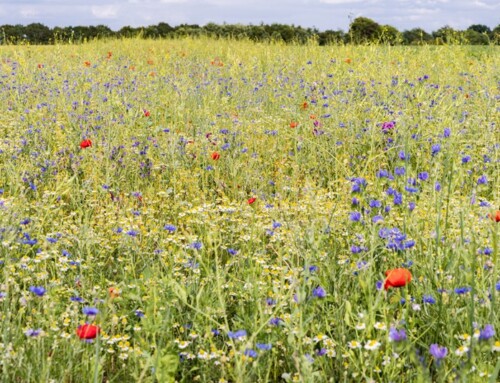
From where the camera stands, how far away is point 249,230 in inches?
118

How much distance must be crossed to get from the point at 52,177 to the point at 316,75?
458 cm

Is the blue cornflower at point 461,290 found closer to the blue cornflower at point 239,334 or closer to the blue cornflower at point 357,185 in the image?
the blue cornflower at point 357,185

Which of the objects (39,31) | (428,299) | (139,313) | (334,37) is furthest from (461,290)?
(39,31)

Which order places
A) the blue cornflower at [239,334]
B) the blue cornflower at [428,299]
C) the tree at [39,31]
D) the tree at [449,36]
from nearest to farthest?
1. the blue cornflower at [239,334]
2. the blue cornflower at [428,299]
3. the tree at [449,36]
4. the tree at [39,31]

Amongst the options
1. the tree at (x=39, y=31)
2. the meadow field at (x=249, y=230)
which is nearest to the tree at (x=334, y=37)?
the meadow field at (x=249, y=230)

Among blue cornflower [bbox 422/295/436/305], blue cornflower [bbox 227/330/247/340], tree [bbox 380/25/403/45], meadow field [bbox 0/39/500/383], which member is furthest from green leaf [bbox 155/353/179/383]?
tree [bbox 380/25/403/45]

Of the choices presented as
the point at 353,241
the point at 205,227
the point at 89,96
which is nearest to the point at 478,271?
the point at 353,241

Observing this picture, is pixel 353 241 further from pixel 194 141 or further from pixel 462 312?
pixel 194 141

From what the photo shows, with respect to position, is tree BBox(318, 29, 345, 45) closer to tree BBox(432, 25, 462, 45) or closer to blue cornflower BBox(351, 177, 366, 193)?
tree BBox(432, 25, 462, 45)

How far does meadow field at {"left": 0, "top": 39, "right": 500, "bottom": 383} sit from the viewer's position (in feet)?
6.30

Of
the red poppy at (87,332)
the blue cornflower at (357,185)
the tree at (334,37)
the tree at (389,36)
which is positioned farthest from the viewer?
the tree at (334,37)

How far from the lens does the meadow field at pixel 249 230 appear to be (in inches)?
75.6

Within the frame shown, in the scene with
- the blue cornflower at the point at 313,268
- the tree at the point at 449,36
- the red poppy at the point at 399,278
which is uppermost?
the tree at the point at 449,36

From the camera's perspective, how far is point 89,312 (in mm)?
1684
